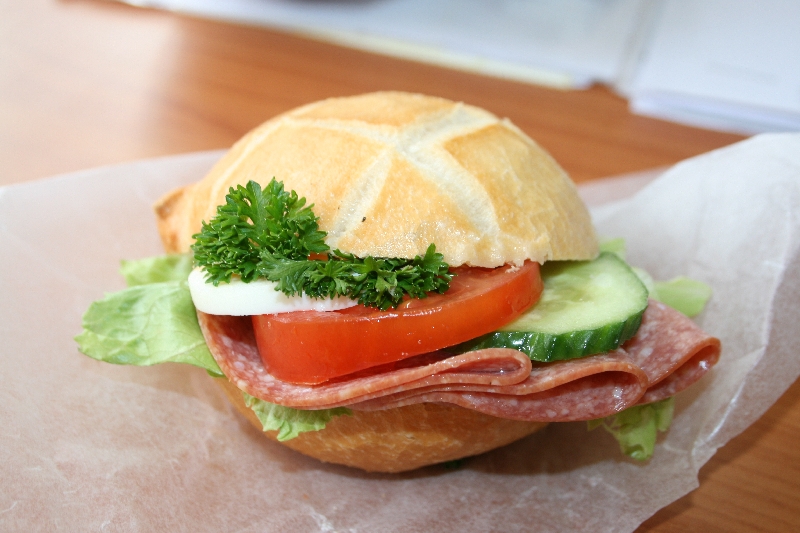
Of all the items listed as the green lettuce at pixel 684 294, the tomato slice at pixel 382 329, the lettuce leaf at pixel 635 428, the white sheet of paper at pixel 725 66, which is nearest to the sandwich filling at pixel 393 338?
the tomato slice at pixel 382 329

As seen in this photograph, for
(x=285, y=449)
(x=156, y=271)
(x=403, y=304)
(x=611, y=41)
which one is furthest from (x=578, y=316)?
(x=611, y=41)

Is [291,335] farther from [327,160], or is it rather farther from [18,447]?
[18,447]

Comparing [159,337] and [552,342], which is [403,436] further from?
[159,337]

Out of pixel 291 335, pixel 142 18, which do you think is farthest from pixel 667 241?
pixel 142 18

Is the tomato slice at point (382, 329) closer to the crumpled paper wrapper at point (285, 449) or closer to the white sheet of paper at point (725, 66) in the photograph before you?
the crumpled paper wrapper at point (285, 449)

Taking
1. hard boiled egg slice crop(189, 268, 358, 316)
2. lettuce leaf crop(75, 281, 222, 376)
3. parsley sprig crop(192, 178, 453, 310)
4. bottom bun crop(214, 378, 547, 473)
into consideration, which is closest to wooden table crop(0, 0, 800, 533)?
bottom bun crop(214, 378, 547, 473)

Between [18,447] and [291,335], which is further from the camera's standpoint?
[18,447]
